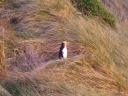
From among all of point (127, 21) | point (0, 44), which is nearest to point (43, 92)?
point (0, 44)

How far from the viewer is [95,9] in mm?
11289

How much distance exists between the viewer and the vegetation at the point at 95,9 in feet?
36.8

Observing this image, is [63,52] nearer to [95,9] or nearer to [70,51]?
[70,51]

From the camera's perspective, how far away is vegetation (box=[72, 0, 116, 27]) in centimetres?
1120

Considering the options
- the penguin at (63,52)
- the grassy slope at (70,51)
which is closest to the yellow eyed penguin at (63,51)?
the penguin at (63,52)

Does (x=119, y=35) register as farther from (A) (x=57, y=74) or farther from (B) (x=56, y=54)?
(A) (x=57, y=74)

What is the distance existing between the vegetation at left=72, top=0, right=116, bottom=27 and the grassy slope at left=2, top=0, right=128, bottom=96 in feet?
0.84

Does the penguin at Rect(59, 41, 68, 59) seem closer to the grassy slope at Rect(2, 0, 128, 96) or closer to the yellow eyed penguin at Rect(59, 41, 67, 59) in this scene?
the yellow eyed penguin at Rect(59, 41, 67, 59)

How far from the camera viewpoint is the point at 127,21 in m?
12.5

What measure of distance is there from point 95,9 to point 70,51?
247 centimetres

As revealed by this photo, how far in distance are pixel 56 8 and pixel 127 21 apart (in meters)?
2.46

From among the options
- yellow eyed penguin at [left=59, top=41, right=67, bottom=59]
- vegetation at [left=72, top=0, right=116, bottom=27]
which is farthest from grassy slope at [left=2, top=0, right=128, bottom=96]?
vegetation at [left=72, top=0, right=116, bottom=27]

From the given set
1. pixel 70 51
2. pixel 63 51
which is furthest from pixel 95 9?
pixel 63 51

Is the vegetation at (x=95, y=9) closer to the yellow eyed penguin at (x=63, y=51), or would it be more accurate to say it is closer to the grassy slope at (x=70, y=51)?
the grassy slope at (x=70, y=51)
